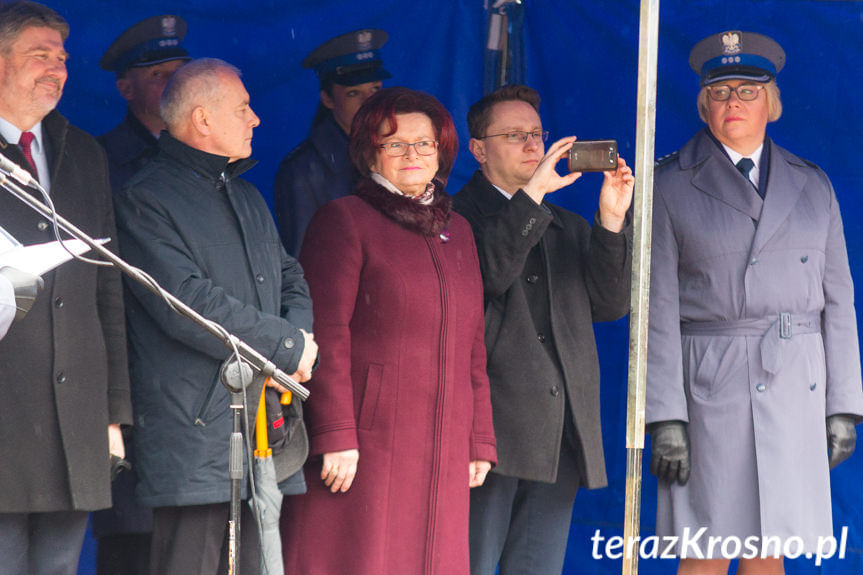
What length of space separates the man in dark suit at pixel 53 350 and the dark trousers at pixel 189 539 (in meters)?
0.17

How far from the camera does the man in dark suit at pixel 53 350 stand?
9.32ft

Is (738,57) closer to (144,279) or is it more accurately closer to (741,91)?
(741,91)

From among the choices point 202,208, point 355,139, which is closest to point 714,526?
point 355,139

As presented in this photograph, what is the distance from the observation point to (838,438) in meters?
4.03

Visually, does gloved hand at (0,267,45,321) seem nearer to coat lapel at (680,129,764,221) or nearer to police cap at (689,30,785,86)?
coat lapel at (680,129,764,221)

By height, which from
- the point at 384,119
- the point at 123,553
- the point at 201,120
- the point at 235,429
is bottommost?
the point at 123,553

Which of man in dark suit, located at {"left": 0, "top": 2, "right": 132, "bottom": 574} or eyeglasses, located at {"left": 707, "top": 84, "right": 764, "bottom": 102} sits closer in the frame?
man in dark suit, located at {"left": 0, "top": 2, "right": 132, "bottom": 574}

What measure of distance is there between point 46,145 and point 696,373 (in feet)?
7.08

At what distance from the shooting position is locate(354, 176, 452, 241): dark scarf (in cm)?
346

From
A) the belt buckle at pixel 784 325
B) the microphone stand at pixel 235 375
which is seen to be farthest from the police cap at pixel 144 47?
the belt buckle at pixel 784 325

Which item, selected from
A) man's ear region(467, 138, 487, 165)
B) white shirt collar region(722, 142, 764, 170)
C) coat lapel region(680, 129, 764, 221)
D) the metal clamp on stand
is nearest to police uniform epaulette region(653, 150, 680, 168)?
coat lapel region(680, 129, 764, 221)

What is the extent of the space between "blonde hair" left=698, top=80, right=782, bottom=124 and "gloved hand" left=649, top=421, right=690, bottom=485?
1115mm

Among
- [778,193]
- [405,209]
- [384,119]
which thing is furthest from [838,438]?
[384,119]

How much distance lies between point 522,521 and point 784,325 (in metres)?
1.08
